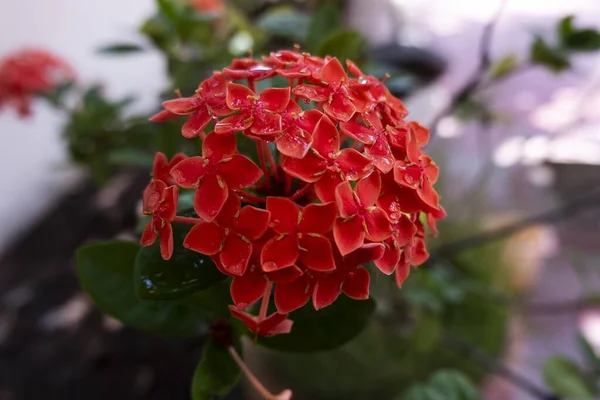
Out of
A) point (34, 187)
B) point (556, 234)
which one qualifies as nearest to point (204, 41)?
point (34, 187)

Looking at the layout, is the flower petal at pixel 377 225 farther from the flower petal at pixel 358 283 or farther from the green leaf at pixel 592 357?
the green leaf at pixel 592 357

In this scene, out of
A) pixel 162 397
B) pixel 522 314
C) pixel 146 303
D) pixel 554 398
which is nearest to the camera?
pixel 146 303

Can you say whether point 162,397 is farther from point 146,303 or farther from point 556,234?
point 556,234

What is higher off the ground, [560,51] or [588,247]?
[560,51]

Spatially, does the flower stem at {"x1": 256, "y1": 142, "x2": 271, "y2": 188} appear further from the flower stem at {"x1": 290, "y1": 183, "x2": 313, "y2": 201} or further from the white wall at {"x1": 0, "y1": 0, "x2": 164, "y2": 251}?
the white wall at {"x1": 0, "y1": 0, "x2": 164, "y2": 251}

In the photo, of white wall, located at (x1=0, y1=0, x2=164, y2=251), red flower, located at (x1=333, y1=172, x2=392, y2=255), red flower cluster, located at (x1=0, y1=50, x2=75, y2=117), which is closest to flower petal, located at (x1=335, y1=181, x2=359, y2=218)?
red flower, located at (x1=333, y1=172, x2=392, y2=255)

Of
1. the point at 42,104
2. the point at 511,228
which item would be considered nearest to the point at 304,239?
the point at 511,228
